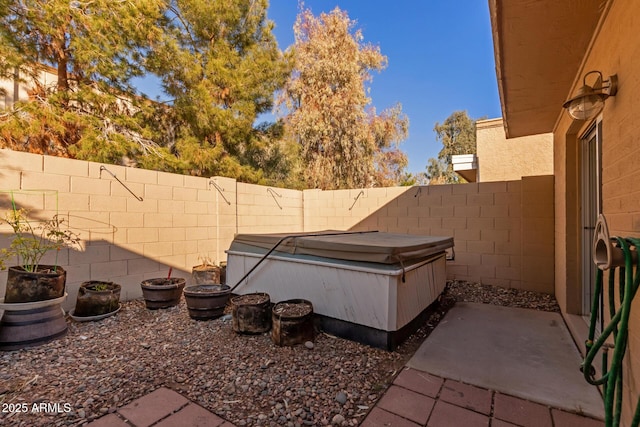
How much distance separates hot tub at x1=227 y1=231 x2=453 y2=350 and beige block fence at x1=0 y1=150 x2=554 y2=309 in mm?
1572

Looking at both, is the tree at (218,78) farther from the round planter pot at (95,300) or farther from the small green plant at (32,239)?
the round planter pot at (95,300)

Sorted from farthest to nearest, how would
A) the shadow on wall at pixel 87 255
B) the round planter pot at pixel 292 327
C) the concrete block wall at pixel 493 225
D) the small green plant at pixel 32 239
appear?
the concrete block wall at pixel 493 225, the shadow on wall at pixel 87 255, the small green plant at pixel 32 239, the round planter pot at pixel 292 327

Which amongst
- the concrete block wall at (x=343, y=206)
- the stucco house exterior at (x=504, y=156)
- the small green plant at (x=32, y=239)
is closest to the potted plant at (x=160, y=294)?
the small green plant at (x=32, y=239)

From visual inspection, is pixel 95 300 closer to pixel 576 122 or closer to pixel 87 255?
pixel 87 255

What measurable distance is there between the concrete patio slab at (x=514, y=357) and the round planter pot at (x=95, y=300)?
3247mm

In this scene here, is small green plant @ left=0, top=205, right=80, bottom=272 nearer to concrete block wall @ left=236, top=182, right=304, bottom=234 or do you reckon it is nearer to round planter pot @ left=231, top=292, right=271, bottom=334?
round planter pot @ left=231, top=292, right=271, bottom=334

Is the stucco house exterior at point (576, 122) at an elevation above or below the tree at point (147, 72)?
below

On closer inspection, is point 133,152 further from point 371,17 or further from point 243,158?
point 371,17

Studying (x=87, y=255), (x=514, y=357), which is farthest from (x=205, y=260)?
(x=514, y=357)

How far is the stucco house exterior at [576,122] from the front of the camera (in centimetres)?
149

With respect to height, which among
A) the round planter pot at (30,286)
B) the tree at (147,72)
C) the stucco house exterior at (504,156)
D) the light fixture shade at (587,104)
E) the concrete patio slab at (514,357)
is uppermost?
the tree at (147,72)

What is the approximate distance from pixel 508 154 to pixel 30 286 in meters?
9.03

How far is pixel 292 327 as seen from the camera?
2.60 metres

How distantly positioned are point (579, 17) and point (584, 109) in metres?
0.61
